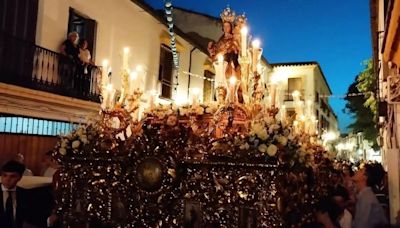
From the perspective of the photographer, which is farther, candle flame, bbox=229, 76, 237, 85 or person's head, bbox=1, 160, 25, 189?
candle flame, bbox=229, 76, 237, 85

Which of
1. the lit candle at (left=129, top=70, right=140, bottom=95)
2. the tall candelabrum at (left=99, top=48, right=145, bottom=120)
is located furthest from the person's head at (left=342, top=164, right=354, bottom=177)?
the lit candle at (left=129, top=70, right=140, bottom=95)

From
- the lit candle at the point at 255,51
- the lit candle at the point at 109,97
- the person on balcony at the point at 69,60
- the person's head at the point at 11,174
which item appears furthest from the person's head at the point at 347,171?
the person on balcony at the point at 69,60

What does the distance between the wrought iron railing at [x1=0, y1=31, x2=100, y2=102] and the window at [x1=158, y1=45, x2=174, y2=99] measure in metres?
4.69

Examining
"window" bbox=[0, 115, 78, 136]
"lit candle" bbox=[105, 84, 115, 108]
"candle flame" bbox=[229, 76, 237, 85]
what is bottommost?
"window" bbox=[0, 115, 78, 136]

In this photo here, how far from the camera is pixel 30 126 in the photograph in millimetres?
11633

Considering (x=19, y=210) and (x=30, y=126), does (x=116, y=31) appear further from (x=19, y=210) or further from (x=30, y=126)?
(x=19, y=210)

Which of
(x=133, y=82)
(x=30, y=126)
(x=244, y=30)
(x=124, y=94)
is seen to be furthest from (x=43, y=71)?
(x=244, y=30)

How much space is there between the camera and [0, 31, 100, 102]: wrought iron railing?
34.7 ft

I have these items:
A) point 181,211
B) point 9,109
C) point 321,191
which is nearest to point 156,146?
point 181,211

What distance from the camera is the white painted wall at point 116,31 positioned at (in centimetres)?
1209

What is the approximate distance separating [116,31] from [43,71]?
13.1ft

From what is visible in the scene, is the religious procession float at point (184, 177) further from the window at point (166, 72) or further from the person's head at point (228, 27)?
the window at point (166, 72)

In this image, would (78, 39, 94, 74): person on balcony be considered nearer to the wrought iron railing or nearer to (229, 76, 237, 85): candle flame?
the wrought iron railing

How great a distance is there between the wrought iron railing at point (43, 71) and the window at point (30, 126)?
0.84 meters
